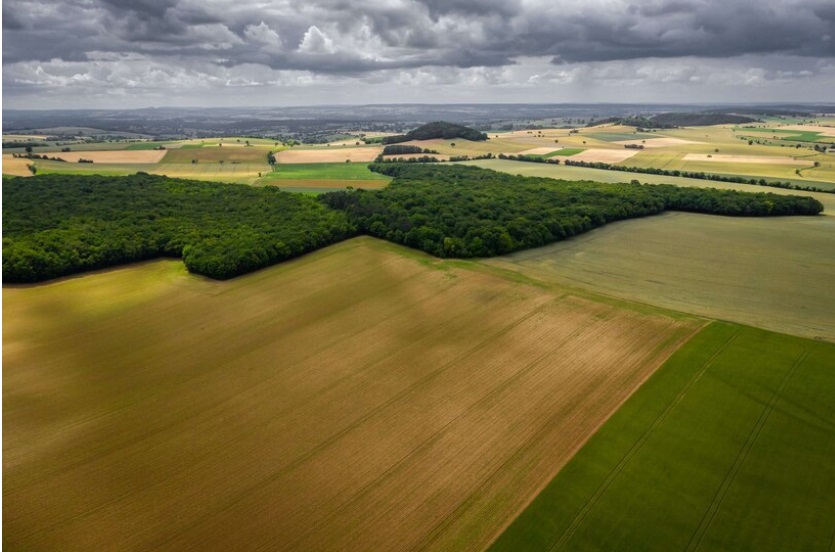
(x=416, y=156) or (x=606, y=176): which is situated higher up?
(x=416, y=156)


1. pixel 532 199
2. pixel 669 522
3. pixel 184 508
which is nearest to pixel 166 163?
pixel 532 199

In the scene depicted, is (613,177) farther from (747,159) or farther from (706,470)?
(706,470)

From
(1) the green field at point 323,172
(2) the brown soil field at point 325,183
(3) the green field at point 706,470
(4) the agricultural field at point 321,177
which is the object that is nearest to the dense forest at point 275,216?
(2) the brown soil field at point 325,183

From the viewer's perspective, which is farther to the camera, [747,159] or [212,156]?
[212,156]

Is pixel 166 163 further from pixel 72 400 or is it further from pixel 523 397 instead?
pixel 523 397

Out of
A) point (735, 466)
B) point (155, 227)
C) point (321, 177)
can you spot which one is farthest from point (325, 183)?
point (735, 466)

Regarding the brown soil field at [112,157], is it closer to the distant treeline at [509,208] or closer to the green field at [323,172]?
the green field at [323,172]

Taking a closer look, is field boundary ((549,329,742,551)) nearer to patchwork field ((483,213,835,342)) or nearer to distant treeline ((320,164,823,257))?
patchwork field ((483,213,835,342))
